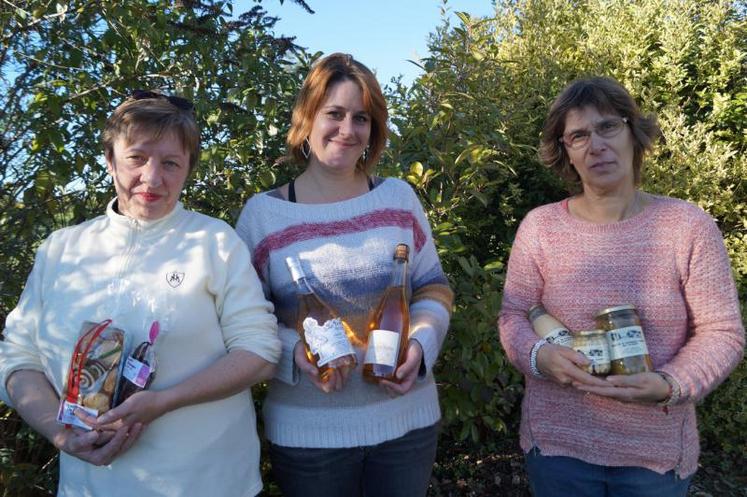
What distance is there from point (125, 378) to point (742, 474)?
4.10 metres

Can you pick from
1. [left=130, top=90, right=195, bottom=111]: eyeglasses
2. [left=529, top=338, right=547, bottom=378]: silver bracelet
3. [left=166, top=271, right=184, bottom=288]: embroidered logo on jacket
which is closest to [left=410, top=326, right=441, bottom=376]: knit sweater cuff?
[left=529, top=338, right=547, bottom=378]: silver bracelet

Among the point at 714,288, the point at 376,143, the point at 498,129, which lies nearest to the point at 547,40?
the point at 498,129

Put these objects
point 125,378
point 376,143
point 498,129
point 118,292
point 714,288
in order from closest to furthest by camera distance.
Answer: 1. point 125,378
2. point 118,292
3. point 714,288
4. point 376,143
5. point 498,129

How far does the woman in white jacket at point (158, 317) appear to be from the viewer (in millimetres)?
1668

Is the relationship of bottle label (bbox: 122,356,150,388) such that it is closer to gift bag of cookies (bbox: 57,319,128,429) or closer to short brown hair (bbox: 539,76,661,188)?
gift bag of cookies (bbox: 57,319,128,429)

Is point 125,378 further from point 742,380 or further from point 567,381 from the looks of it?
point 742,380

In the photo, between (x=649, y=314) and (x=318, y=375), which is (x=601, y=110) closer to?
(x=649, y=314)

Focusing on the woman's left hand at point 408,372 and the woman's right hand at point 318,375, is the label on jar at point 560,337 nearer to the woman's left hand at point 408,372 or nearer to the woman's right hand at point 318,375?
the woman's left hand at point 408,372

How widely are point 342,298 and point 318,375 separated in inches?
10.5

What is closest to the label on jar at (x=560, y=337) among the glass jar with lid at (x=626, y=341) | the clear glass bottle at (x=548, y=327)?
the clear glass bottle at (x=548, y=327)

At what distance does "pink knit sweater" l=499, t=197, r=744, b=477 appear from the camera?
1828 millimetres

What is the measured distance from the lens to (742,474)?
4008 mm

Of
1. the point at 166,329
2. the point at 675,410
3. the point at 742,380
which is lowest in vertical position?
the point at 742,380

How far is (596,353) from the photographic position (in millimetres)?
1752
